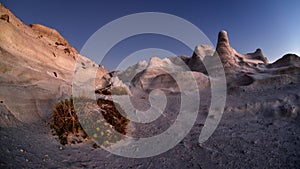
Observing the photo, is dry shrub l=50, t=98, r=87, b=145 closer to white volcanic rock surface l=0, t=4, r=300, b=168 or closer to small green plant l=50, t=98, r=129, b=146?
small green plant l=50, t=98, r=129, b=146

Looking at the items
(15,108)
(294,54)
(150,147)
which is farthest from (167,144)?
(294,54)

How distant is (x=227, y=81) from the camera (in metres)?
18.7

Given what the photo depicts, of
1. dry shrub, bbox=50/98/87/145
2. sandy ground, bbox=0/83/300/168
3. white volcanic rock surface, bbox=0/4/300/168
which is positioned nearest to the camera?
sandy ground, bbox=0/83/300/168

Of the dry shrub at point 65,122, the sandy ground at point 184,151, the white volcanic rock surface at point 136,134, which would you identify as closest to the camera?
the sandy ground at point 184,151

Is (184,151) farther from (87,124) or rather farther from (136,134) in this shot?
(87,124)

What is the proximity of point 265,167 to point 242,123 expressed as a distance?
388 centimetres

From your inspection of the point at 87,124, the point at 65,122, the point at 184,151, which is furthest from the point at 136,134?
the point at 65,122

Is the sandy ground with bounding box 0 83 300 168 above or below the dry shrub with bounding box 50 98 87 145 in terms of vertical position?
below

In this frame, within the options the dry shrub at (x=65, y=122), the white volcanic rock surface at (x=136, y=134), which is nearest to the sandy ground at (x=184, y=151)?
the white volcanic rock surface at (x=136, y=134)

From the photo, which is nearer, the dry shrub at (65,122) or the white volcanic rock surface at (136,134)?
the white volcanic rock surface at (136,134)

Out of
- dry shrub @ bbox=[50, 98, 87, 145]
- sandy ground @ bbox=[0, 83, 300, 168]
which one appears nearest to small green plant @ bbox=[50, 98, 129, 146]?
dry shrub @ bbox=[50, 98, 87, 145]

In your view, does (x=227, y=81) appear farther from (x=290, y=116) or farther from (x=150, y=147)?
(x=150, y=147)

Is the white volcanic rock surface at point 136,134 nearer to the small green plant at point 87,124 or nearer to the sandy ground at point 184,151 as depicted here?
the sandy ground at point 184,151

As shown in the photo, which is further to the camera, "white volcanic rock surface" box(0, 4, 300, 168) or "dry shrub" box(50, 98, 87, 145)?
"dry shrub" box(50, 98, 87, 145)
